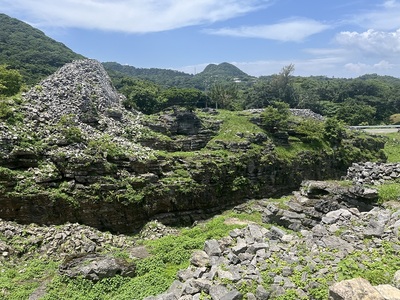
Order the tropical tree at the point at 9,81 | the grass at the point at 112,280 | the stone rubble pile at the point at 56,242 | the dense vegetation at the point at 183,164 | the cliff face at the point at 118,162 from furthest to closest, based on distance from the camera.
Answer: the tropical tree at the point at 9,81, the cliff face at the point at 118,162, the stone rubble pile at the point at 56,242, the dense vegetation at the point at 183,164, the grass at the point at 112,280

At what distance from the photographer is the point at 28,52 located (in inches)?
3494

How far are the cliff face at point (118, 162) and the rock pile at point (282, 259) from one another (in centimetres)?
1176

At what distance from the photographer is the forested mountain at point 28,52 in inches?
2810

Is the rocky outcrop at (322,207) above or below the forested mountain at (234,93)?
below

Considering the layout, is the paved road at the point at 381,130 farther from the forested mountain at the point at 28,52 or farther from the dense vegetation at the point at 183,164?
the forested mountain at the point at 28,52

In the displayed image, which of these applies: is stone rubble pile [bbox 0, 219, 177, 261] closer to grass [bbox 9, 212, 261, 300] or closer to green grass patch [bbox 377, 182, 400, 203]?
grass [bbox 9, 212, 261, 300]

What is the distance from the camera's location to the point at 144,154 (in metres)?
24.3

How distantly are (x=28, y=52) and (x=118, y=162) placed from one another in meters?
83.6

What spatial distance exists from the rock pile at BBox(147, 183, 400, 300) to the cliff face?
1176 centimetres

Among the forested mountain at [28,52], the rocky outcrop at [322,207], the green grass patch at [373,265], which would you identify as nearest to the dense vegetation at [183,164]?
the green grass patch at [373,265]

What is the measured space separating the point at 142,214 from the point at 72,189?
5.05 metres

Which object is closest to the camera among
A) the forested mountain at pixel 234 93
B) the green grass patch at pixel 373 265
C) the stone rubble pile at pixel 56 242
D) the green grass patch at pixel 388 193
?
the green grass patch at pixel 373 265

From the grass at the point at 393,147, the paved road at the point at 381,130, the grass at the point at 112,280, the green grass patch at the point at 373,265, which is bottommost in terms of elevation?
the grass at the point at 393,147

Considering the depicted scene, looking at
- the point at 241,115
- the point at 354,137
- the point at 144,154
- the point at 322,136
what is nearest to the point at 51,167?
the point at 144,154
